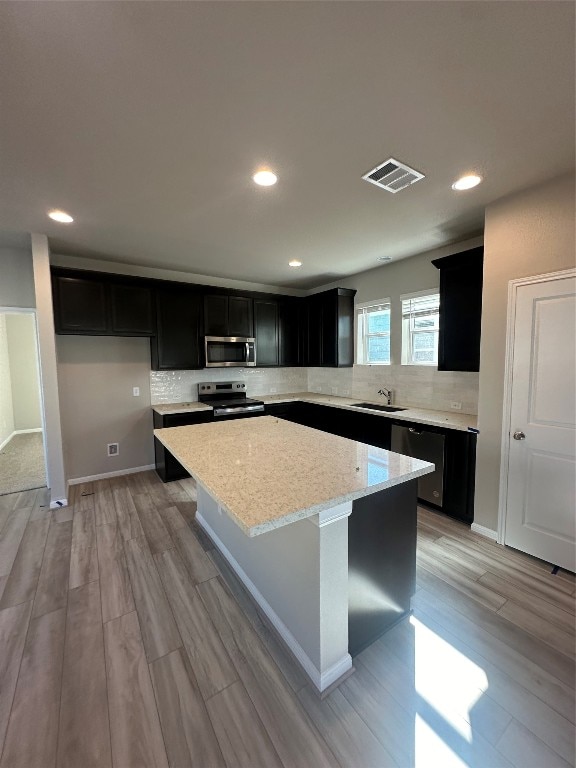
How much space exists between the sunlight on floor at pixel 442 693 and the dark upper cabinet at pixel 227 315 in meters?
3.80

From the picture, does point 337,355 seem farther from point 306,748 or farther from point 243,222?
point 306,748

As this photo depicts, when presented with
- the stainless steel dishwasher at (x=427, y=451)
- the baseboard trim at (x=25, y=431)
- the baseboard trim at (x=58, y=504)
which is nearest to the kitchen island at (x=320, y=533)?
the stainless steel dishwasher at (x=427, y=451)

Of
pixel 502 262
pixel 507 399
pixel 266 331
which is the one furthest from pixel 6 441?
pixel 502 262

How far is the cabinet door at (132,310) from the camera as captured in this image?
3.75m

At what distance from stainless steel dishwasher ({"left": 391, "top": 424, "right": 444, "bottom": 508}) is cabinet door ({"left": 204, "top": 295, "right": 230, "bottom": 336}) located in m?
2.66

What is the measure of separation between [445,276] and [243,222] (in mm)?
1970

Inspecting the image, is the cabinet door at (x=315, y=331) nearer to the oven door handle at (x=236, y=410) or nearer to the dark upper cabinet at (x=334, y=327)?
the dark upper cabinet at (x=334, y=327)

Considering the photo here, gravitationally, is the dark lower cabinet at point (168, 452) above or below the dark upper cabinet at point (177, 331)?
below

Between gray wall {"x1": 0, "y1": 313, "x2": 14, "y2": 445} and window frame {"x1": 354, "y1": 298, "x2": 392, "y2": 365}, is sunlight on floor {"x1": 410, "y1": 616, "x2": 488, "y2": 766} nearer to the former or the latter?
window frame {"x1": 354, "y1": 298, "x2": 392, "y2": 365}

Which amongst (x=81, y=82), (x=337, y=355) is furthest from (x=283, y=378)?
(x=81, y=82)

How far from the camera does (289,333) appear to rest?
16.9 ft

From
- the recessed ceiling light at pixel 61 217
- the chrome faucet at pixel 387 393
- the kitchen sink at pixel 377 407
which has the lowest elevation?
the kitchen sink at pixel 377 407

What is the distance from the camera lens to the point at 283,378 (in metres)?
5.46

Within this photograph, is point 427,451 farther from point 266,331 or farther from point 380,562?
point 266,331
